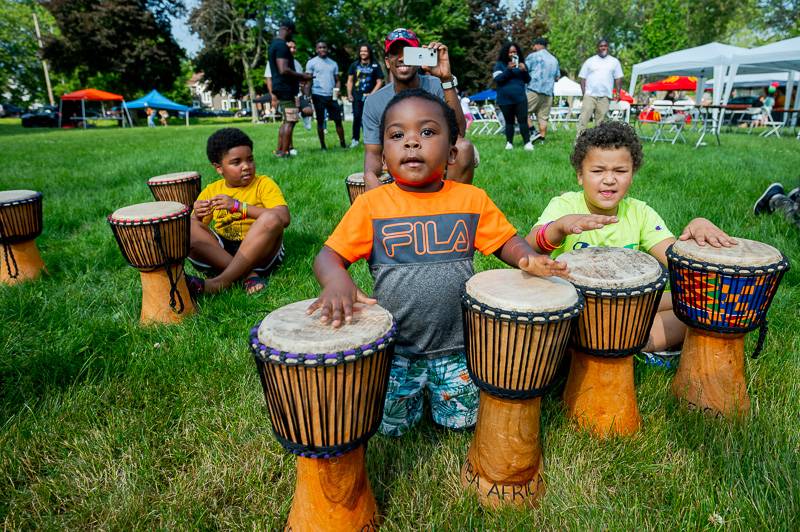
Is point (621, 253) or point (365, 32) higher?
point (365, 32)

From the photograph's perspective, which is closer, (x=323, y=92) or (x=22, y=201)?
(x=22, y=201)

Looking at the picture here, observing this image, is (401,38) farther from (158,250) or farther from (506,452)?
(506,452)

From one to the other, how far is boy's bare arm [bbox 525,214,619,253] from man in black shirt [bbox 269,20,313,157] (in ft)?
24.5

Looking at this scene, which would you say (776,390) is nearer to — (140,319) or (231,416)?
(231,416)

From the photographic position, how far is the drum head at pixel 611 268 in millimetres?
1911

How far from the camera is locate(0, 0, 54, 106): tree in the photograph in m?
42.0

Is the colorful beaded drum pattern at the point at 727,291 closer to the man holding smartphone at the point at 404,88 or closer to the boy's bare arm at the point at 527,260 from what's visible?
the boy's bare arm at the point at 527,260

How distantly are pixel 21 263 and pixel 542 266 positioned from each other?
3991 millimetres

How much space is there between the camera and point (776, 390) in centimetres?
233

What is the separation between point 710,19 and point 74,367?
52305mm

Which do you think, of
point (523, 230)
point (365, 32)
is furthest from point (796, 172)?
point (365, 32)

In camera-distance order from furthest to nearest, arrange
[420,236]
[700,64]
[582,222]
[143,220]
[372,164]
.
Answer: [700,64] → [372,164] → [143,220] → [420,236] → [582,222]

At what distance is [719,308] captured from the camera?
2.04 m

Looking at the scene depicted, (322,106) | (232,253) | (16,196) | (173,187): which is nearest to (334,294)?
(232,253)
